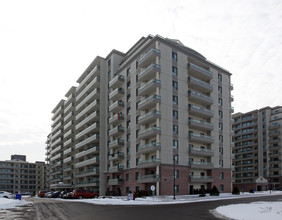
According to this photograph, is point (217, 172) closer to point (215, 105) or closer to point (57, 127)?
point (215, 105)

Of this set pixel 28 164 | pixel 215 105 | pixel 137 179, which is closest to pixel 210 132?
pixel 215 105

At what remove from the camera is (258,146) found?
12619 cm

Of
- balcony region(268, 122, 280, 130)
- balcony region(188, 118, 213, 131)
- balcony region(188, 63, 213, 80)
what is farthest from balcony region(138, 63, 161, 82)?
balcony region(268, 122, 280, 130)

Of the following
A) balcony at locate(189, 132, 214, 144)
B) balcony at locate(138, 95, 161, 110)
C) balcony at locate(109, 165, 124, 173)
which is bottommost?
balcony at locate(109, 165, 124, 173)

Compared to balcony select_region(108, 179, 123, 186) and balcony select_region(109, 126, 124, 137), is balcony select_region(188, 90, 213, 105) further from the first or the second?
balcony select_region(108, 179, 123, 186)

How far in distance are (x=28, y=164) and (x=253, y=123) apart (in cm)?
12094

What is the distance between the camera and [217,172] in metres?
65.8

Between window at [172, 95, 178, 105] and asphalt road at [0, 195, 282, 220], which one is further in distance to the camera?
window at [172, 95, 178, 105]

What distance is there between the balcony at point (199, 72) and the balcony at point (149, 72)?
8879 millimetres

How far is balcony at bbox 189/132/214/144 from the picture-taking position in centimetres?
5994

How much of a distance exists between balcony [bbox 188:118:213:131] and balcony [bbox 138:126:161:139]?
8.92 meters

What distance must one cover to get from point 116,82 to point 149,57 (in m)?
13.6

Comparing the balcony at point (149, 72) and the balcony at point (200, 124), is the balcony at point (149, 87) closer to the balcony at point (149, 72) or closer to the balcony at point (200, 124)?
the balcony at point (149, 72)

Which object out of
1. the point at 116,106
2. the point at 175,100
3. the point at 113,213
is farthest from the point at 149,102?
the point at 113,213
